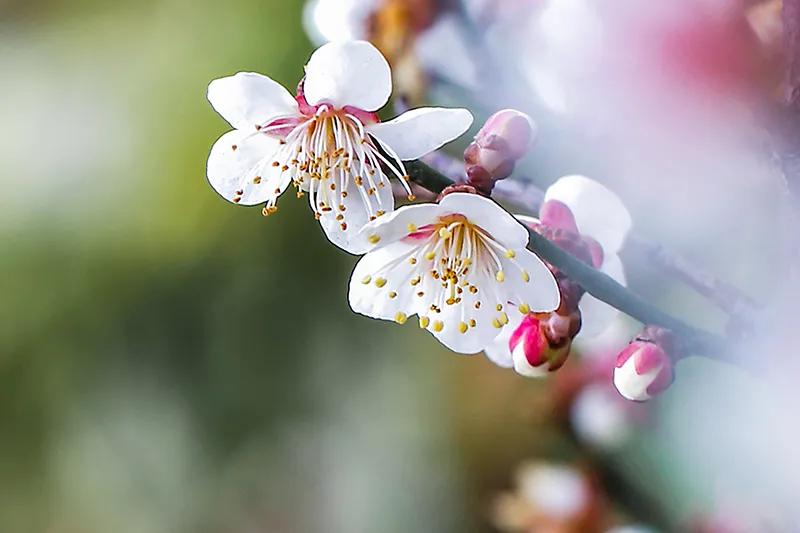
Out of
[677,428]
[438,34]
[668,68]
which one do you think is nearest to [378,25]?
[438,34]

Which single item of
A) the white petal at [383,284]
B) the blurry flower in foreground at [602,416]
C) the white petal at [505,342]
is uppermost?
the white petal at [383,284]

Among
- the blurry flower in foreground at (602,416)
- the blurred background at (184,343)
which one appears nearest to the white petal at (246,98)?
the blurry flower in foreground at (602,416)

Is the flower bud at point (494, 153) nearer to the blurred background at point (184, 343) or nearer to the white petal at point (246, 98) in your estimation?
the white petal at point (246, 98)

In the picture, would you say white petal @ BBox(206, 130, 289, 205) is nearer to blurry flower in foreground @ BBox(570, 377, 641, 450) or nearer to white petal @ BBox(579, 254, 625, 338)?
white petal @ BBox(579, 254, 625, 338)

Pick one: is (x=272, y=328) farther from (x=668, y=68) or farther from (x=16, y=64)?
(x=668, y=68)

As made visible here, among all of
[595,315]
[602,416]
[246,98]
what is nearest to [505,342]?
[595,315]
